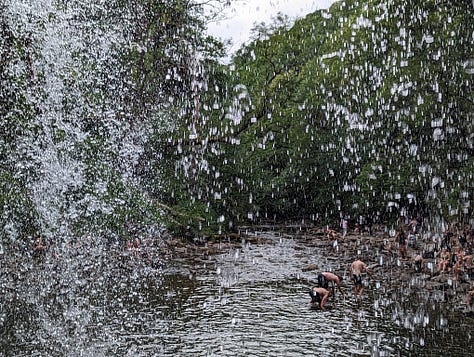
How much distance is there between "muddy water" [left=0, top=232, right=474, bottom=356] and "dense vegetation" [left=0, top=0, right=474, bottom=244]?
4.46 metres

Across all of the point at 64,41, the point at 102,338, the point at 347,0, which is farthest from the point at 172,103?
the point at 347,0

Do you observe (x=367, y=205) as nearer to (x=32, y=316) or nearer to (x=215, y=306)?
(x=215, y=306)

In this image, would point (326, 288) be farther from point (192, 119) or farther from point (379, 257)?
point (192, 119)

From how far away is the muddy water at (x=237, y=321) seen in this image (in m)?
10.4

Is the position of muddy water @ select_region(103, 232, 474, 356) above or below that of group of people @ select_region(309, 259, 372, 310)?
below

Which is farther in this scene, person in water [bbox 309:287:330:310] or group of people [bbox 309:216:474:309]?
group of people [bbox 309:216:474:309]

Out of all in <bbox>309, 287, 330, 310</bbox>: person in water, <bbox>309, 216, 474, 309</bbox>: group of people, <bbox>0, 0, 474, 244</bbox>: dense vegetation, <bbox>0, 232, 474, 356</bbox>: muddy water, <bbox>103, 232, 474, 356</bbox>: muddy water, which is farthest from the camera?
<bbox>0, 0, 474, 244</bbox>: dense vegetation

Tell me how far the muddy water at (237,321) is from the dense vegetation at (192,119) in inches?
176

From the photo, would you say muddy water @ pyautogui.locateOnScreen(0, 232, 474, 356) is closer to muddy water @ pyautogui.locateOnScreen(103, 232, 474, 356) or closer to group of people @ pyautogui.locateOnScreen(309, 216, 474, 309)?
muddy water @ pyautogui.locateOnScreen(103, 232, 474, 356)

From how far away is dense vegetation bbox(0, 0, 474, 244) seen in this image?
1700 cm

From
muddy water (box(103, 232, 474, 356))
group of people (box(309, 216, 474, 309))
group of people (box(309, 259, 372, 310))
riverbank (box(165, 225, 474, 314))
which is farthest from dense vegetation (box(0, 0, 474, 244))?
group of people (box(309, 259, 372, 310))

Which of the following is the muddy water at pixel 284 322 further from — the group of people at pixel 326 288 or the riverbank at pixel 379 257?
the riverbank at pixel 379 257

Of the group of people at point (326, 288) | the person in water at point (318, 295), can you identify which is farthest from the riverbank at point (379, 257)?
the person in water at point (318, 295)

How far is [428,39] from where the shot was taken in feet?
67.7
